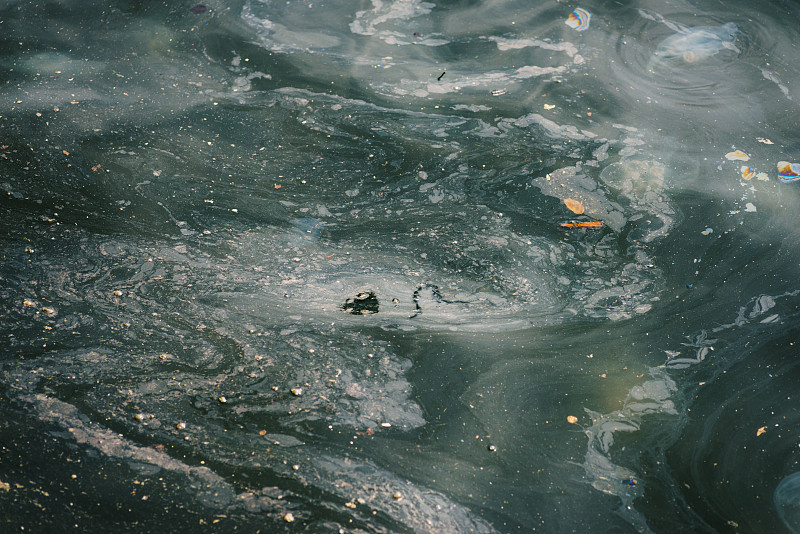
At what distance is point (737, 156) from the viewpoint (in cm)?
256

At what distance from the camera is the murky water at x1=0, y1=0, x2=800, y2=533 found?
1.56 m

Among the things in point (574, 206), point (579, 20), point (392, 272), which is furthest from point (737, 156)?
point (392, 272)

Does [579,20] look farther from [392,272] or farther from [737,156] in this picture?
[392,272]

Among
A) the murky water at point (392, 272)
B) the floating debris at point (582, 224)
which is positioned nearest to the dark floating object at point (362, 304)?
the murky water at point (392, 272)

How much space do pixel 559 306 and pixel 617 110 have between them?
119 cm

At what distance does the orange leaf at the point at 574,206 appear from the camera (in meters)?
2.29

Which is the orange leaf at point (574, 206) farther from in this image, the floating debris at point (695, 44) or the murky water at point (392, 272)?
the floating debris at point (695, 44)

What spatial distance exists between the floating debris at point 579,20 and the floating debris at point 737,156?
1055 mm

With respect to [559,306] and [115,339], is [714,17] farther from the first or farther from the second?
[115,339]

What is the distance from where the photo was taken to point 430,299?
1990mm

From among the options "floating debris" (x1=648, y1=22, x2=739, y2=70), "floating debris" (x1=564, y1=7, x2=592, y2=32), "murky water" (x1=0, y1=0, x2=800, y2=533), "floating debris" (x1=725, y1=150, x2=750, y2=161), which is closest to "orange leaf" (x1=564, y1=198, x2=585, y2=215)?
"murky water" (x1=0, y1=0, x2=800, y2=533)

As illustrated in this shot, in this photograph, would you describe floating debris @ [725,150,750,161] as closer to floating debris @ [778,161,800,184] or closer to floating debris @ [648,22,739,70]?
floating debris @ [778,161,800,184]

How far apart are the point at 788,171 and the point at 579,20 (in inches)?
52.5

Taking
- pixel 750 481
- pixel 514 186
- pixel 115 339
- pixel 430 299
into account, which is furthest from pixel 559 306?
pixel 115 339
